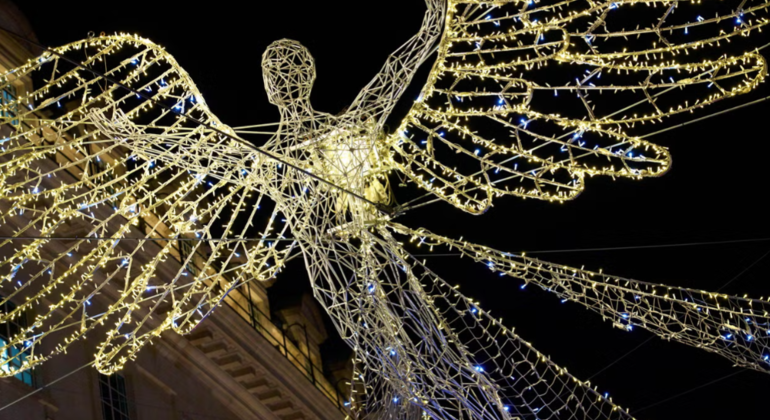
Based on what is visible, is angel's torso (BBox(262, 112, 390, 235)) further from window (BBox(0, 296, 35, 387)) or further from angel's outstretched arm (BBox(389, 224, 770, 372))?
window (BBox(0, 296, 35, 387))

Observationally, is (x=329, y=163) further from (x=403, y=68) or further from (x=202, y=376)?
(x=202, y=376)

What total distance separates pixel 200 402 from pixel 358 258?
10604 mm

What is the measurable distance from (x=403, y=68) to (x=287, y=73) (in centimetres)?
125

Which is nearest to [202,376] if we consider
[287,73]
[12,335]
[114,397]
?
[114,397]

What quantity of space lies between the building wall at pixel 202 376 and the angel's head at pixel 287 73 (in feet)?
21.7

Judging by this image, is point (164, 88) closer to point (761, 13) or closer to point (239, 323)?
point (761, 13)

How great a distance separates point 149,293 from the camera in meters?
21.6

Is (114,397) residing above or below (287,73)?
below

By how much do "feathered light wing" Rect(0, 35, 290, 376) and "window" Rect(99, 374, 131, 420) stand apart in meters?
0.33

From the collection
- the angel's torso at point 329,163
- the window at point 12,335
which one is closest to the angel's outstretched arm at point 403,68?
the angel's torso at point 329,163

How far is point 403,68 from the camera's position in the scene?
1189cm

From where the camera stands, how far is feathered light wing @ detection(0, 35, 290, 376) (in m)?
12.3

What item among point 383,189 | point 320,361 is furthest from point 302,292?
point 383,189

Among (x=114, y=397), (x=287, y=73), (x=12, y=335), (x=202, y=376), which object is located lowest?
(x=202, y=376)
